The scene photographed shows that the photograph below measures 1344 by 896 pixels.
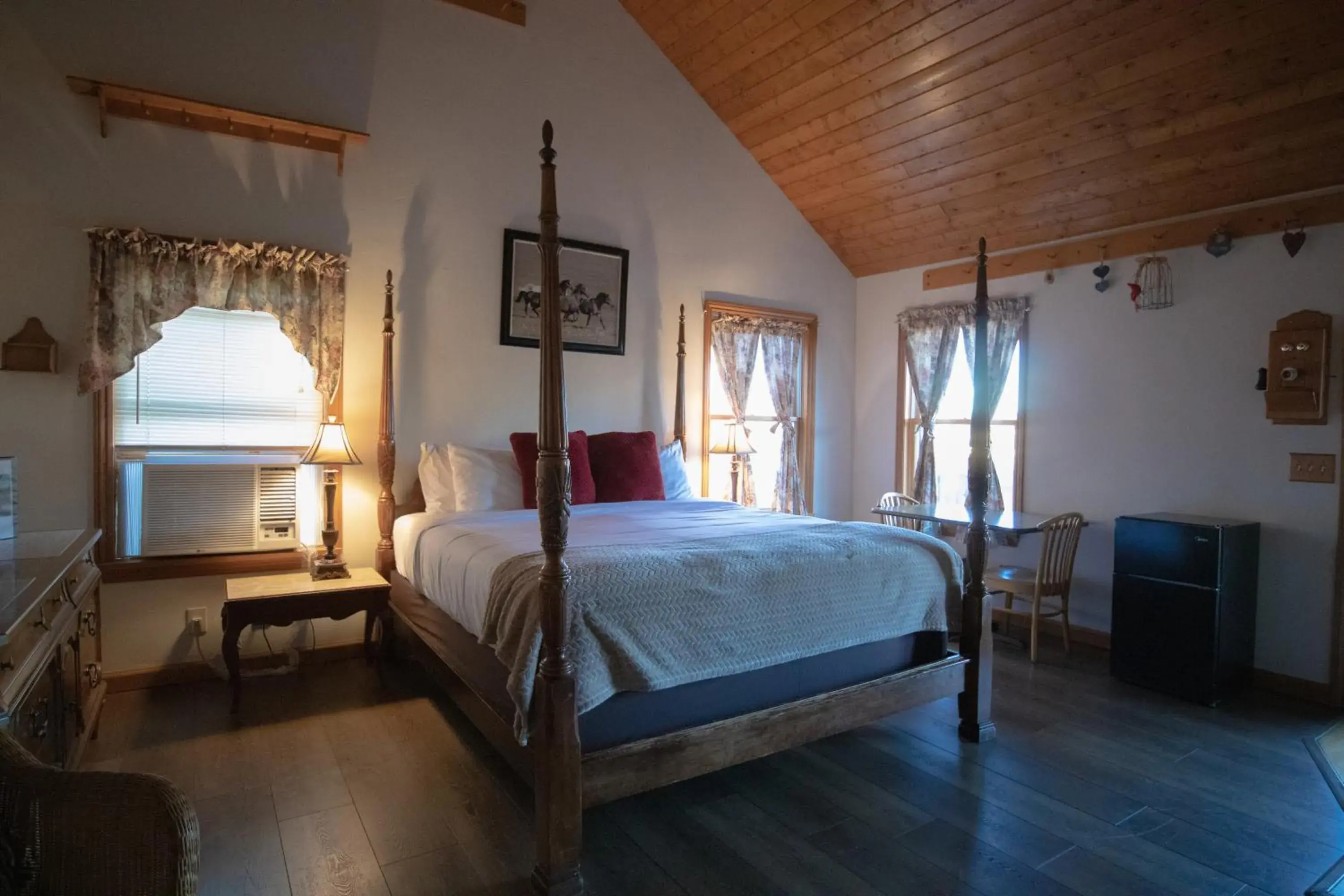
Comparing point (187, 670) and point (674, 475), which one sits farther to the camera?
point (674, 475)

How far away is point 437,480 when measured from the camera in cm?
375

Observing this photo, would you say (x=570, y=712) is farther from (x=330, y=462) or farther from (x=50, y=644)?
(x=330, y=462)

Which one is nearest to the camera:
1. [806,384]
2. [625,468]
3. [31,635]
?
[31,635]

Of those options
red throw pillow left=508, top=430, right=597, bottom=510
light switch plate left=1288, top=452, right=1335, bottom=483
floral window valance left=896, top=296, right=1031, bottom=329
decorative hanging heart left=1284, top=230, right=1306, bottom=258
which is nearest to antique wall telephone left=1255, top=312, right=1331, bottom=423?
light switch plate left=1288, top=452, right=1335, bottom=483

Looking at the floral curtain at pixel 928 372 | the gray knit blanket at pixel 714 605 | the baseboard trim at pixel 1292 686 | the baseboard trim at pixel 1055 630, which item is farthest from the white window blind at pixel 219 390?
the baseboard trim at pixel 1292 686

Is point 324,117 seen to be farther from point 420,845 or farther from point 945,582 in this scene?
point 945,582

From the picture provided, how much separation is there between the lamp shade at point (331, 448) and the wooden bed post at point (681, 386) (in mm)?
2012

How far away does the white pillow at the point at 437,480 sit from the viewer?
3699mm

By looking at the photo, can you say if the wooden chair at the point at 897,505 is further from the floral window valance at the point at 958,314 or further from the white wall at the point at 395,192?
the white wall at the point at 395,192

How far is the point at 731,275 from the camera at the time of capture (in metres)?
5.09

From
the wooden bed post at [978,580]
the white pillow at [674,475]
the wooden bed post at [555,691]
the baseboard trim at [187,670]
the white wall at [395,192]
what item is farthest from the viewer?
the white pillow at [674,475]

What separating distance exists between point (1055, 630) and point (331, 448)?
418 cm

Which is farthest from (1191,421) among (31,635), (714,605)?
(31,635)

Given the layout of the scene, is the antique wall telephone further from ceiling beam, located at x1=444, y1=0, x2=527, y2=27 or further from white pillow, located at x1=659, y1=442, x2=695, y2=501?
ceiling beam, located at x1=444, y1=0, x2=527, y2=27
